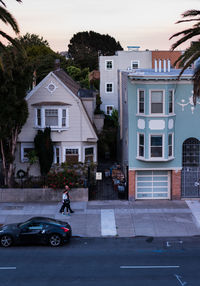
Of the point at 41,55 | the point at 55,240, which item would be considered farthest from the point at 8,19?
the point at 41,55

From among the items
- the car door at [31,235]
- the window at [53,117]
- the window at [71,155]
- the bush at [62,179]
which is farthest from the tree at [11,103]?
the car door at [31,235]

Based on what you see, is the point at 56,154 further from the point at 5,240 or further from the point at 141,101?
the point at 5,240

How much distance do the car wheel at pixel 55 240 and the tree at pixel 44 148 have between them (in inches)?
390

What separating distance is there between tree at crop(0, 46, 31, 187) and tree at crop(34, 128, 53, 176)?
5.03 ft

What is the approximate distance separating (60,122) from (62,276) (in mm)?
14729

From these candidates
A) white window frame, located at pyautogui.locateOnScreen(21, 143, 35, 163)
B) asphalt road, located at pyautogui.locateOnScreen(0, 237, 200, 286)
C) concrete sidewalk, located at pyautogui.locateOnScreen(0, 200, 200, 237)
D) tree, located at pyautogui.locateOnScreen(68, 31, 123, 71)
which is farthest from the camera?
tree, located at pyautogui.locateOnScreen(68, 31, 123, 71)

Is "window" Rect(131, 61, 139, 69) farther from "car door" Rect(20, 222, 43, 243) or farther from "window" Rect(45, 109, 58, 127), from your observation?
"car door" Rect(20, 222, 43, 243)

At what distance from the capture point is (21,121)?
27.0 metres

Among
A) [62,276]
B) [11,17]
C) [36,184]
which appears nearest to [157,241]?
[62,276]

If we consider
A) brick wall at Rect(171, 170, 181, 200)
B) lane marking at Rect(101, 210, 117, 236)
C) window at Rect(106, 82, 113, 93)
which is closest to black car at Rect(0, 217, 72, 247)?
lane marking at Rect(101, 210, 117, 236)

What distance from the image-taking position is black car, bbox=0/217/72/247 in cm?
1920

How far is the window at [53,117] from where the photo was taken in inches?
1145

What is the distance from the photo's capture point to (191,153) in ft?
91.4

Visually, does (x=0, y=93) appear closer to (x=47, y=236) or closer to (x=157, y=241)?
(x=47, y=236)
